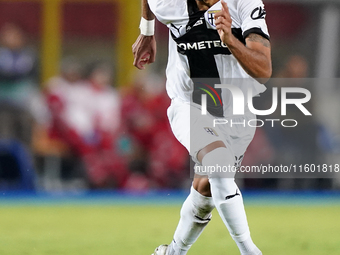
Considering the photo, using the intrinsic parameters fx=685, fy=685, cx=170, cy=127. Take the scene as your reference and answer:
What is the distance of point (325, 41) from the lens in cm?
1270

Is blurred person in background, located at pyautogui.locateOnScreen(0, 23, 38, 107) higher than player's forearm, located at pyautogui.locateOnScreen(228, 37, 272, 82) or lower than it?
lower

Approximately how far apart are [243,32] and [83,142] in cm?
674

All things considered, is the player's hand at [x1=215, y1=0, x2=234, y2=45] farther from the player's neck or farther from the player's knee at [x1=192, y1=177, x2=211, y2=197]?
the player's knee at [x1=192, y1=177, x2=211, y2=197]

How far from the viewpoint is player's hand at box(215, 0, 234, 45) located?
3.96m

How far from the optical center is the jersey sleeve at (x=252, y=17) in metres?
4.13

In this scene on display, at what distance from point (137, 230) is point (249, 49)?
11.3 ft

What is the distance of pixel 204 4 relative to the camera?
14.8 ft

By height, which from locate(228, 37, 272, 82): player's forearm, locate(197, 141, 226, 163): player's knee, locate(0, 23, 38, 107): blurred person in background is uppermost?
locate(228, 37, 272, 82): player's forearm

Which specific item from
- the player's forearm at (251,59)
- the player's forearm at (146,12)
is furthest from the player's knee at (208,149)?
the player's forearm at (146,12)

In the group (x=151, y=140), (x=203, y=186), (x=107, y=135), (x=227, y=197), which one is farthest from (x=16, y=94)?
(x=227, y=197)

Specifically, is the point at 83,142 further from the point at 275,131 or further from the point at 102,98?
the point at 275,131

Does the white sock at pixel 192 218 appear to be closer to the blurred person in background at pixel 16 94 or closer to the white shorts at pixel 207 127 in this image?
the white shorts at pixel 207 127

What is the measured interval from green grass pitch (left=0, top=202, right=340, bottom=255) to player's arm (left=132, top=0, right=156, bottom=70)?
5.05 feet

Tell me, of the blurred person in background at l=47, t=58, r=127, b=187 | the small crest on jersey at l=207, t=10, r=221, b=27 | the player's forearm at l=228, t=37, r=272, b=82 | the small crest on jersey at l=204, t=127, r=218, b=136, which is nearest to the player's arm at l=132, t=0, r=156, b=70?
the small crest on jersey at l=207, t=10, r=221, b=27
